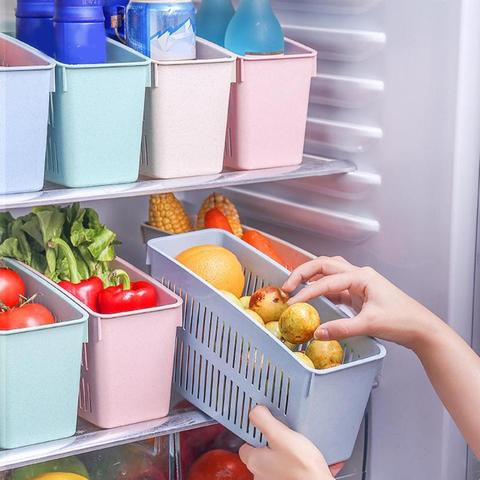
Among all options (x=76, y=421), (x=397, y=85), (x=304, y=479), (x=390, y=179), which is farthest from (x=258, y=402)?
(x=397, y=85)

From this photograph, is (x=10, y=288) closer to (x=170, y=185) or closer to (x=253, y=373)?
(x=170, y=185)

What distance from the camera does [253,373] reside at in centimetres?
159

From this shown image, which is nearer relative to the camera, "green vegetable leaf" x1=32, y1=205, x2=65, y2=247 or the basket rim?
the basket rim

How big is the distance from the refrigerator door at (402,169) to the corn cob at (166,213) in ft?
0.76

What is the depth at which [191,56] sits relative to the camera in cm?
161

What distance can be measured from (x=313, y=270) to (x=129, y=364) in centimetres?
34

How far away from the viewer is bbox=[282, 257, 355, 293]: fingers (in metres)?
1.67

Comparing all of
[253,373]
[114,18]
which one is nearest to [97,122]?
[114,18]

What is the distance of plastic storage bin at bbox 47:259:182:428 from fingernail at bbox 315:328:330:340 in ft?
0.72

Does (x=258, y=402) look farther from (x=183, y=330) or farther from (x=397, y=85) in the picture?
(x=397, y=85)

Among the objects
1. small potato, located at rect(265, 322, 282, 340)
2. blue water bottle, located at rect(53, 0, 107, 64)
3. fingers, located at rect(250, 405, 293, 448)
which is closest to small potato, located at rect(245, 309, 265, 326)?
small potato, located at rect(265, 322, 282, 340)

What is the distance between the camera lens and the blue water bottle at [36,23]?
61.7 inches

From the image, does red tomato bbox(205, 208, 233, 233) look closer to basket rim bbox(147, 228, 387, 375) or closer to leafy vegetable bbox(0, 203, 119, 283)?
basket rim bbox(147, 228, 387, 375)

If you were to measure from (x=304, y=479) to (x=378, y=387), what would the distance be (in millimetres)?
427
